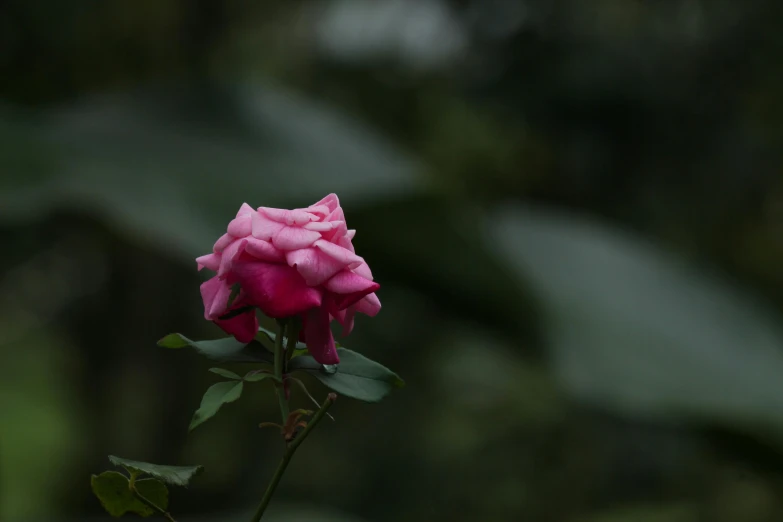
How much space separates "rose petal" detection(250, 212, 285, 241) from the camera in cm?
29

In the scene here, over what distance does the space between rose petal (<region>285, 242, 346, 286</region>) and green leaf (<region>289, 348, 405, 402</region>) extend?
4 centimetres

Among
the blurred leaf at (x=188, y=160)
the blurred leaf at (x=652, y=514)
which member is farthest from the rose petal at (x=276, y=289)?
the blurred leaf at (x=652, y=514)

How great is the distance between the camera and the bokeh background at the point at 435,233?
5.43 ft

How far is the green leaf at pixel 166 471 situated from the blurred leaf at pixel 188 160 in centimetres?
92

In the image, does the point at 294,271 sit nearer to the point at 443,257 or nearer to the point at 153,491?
the point at 153,491

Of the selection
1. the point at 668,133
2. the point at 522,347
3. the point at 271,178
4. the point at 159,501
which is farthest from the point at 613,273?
the point at 159,501

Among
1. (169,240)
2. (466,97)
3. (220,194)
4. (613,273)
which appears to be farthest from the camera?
(466,97)

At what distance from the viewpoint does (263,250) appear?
29cm

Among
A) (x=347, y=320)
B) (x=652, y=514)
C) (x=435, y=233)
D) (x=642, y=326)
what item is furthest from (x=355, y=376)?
(x=652, y=514)

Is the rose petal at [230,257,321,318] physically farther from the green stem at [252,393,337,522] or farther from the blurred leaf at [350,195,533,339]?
the blurred leaf at [350,195,533,339]

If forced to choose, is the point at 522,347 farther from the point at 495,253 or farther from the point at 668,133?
the point at 668,133

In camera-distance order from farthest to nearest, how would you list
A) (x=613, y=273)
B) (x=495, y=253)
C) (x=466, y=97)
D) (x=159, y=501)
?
(x=466, y=97) → (x=613, y=273) → (x=495, y=253) → (x=159, y=501)

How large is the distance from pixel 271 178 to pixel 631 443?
42.1 inches

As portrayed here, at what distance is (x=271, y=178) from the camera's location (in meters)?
1.66
